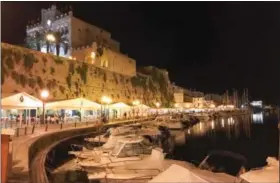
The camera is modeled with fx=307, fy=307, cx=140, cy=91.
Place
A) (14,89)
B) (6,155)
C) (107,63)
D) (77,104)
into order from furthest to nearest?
(107,63) < (14,89) < (77,104) < (6,155)

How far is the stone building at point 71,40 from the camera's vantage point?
140ft

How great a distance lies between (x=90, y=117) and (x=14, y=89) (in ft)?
28.8

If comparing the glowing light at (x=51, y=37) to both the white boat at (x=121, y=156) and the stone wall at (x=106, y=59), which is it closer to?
the stone wall at (x=106, y=59)

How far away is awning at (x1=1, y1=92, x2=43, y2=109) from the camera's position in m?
17.2

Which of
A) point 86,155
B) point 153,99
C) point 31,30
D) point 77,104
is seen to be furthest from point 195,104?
point 86,155

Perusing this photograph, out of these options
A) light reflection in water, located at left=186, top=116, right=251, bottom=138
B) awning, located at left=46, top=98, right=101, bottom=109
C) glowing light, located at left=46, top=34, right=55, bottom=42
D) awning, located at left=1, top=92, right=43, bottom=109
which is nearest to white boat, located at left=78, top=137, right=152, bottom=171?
awning, located at left=1, top=92, right=43, bottom=109

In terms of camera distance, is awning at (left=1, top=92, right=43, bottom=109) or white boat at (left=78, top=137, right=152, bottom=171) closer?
white boat at (left=78, top=137, right=152, bottom=171)

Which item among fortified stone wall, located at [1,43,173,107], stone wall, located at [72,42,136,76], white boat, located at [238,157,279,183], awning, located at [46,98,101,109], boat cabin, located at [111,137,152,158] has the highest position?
stone wall, located at [72,42,136,76]

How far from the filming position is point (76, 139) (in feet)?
62.2

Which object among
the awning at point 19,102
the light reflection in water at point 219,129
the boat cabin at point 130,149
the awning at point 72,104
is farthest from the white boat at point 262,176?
the light reflection in water at point 219,129

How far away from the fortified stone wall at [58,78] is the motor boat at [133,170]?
1797 centimetres

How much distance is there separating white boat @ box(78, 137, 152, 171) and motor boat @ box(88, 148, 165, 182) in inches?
6.7

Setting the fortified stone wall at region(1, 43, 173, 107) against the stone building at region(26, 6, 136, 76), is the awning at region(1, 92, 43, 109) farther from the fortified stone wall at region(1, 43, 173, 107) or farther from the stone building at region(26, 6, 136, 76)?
the stone building at region(26, 6, 136, 76)

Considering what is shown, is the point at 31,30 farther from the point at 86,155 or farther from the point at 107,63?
the point at 86,155
